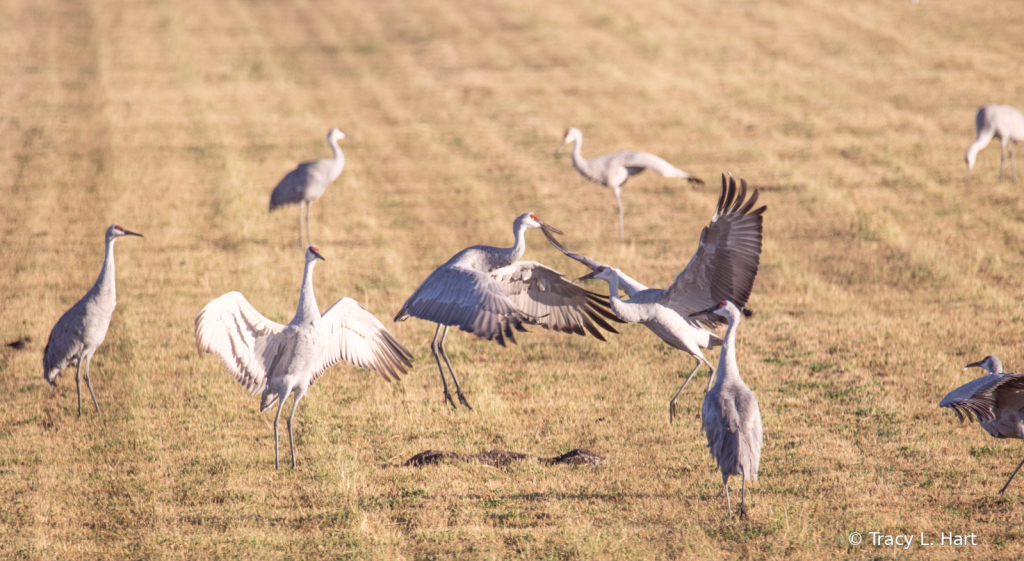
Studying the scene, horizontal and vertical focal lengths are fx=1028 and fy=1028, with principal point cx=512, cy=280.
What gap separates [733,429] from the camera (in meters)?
6.73

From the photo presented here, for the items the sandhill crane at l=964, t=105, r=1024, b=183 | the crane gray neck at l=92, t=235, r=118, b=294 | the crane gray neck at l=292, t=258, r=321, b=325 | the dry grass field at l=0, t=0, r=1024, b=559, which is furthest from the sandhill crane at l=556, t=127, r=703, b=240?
the crane gray neck at l=92, t=235, r=118, b=294

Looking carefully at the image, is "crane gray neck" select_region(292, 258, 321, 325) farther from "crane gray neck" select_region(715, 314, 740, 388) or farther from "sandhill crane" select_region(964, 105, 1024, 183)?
"sandhill crane" select_region(964, 105, 1024, 183)

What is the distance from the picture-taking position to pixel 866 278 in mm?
12953

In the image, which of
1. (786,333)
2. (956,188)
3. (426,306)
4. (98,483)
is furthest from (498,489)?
(956,188)

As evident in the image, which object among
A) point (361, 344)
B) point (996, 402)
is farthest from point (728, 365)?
point (361, 344)

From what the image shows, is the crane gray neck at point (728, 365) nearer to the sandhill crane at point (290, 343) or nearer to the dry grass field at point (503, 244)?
the dry grass field at point (503, 244)

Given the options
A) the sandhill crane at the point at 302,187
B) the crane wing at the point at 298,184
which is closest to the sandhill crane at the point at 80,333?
the sandhill crane at the point at 302,187

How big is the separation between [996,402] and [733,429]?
1.80 metres

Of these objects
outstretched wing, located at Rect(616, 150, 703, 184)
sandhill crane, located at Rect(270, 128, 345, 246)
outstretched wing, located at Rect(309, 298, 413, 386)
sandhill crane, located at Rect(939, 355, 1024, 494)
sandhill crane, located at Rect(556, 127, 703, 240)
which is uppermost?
sandhill crane, located at Rect(939, 355, 1024, 494)

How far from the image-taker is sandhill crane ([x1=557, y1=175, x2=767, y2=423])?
8375 mm

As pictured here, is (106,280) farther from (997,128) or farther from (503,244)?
(997,128)

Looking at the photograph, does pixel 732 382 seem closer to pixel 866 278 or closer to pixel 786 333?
pixel 786 333

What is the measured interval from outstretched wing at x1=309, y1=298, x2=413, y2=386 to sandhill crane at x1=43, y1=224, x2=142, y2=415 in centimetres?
217

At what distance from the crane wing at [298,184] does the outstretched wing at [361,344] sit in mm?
7015
